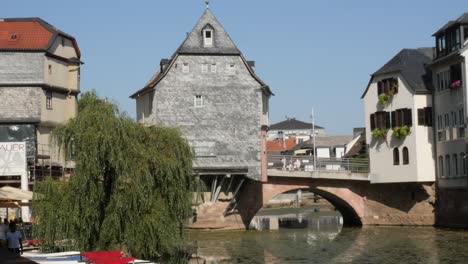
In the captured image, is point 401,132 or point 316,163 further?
point 316,163

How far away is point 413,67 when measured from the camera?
54.9m

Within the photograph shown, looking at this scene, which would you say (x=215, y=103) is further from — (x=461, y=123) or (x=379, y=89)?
(x=461, y=123)

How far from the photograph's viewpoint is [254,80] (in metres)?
55.4

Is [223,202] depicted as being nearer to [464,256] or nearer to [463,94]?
[463,94]

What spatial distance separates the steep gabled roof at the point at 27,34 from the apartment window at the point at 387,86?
65.6 feet

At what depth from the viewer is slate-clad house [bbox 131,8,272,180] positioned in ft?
178

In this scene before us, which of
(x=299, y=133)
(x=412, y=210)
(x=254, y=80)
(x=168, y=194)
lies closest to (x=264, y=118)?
(x=254, y=80)

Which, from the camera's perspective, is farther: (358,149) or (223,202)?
(358,149)

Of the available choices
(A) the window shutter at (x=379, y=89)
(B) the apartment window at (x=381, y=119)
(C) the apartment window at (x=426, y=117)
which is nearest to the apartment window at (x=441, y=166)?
(C) the apartment window at (x=426, y=117)

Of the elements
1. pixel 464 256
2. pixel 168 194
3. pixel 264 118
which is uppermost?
pixel 264 118

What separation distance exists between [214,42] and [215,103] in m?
3.92

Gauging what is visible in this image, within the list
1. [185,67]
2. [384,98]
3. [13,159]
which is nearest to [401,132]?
[384,98]

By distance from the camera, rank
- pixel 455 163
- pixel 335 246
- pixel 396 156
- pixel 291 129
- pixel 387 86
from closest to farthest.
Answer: pixel 335 246
pixel 455 163
pixel 396 156
pixel 387 86
pixel 291 129

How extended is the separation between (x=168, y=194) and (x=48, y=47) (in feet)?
68.1
